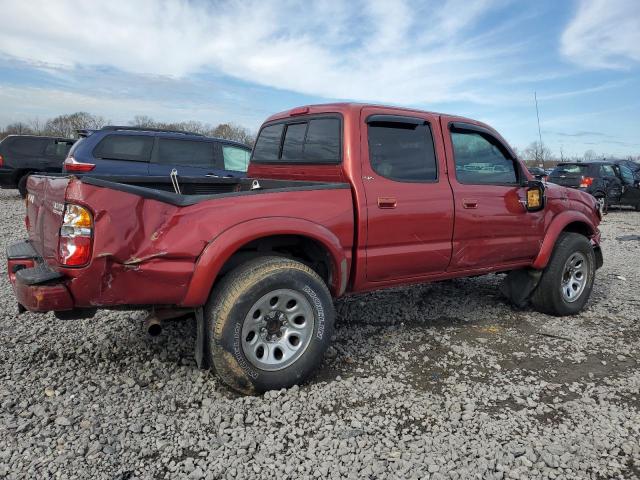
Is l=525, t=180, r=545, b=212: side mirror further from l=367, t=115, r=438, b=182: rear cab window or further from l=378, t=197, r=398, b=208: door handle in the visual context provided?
l=378, t=197, r=398, b=208: door handle

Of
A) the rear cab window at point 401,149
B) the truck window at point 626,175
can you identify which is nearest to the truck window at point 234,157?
the rear cab window at point 401,149

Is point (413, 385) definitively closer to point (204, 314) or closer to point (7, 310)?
point (204, 314)

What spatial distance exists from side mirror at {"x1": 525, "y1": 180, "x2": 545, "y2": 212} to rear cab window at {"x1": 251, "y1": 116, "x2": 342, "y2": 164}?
6.75ft

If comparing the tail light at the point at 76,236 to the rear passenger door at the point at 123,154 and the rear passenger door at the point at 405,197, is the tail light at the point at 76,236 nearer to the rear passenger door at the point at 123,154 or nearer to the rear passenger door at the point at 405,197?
the rear passenger door at the point at 405,197

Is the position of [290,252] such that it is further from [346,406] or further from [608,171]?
[608,171]

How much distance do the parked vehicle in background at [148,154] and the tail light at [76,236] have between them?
20.5 ft

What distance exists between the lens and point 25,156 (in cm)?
1408

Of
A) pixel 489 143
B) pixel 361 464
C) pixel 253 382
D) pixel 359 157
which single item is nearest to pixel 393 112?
pixel 359 157

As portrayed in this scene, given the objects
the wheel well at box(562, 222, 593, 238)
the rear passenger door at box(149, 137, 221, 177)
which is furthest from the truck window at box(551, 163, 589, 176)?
the rear passenger door at box(149, 137, 221, 177)

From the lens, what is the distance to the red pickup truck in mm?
2750

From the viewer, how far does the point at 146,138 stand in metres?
9.01

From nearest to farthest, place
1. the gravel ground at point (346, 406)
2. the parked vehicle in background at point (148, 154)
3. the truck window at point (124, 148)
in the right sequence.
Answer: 1. the gravel ground at point (346, 406)
2. the parked vehicle in background at point (148, 154)
3. the truck window at point (124, 148)

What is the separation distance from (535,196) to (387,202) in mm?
1844

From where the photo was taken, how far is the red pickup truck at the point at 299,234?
2.75m
